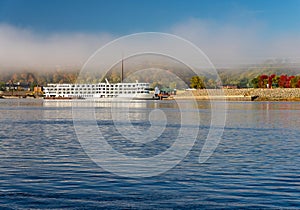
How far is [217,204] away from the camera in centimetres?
1268

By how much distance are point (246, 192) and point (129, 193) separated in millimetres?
3269

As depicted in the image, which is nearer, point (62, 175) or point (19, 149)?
point (62, 175)

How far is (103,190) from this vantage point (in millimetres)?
14203

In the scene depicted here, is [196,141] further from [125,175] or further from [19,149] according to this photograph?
[125,175]

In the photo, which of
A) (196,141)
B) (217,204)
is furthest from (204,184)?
(196,141)

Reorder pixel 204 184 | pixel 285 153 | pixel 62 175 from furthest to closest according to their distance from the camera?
1. pixel 285 153
2. pixel 62 175
3. pixel 204 184

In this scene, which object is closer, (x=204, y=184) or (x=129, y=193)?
(x=129, y=193)

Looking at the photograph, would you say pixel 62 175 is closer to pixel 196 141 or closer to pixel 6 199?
pixel 6 199

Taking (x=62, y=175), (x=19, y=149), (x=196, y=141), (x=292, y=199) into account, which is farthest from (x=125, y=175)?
(x=196, y=141)

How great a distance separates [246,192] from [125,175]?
172 inches

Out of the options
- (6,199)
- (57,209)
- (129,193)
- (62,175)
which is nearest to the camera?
(57,209)

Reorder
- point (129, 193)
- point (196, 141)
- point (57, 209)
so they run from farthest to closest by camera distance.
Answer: point (196, 141) → point (129, 193) → point (57, 209)

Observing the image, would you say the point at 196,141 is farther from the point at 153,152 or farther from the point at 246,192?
the point at 246,192

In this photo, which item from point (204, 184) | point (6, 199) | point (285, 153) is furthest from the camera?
point (285, 153)
